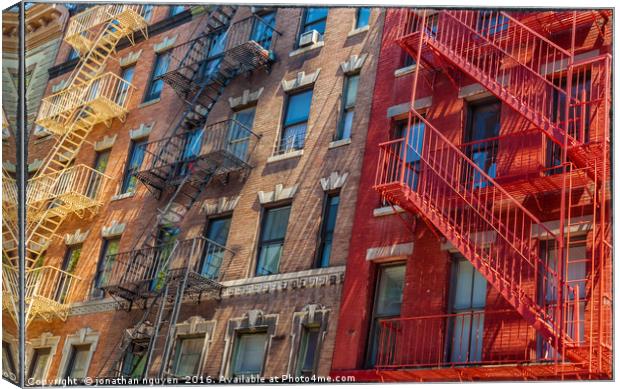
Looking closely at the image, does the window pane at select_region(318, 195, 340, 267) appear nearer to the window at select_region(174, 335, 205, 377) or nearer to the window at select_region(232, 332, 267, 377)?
the window at select_region(232, 332, 267, 377)

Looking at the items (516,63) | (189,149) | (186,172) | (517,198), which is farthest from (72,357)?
(516,63)

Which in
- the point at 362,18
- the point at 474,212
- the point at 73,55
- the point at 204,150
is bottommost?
the point at 474,212

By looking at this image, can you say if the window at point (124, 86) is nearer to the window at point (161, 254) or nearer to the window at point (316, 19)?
the window at point (161, 254)

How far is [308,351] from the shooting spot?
54.7 feet

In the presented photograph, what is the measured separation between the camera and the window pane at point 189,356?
1777 centimetres

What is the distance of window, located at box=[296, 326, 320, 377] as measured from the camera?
53.4ft

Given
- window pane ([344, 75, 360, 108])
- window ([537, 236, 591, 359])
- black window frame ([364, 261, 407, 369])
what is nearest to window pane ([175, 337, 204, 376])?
black window frame ([364, 261, 407, 369])

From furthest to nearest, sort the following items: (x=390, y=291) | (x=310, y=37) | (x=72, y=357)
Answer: (x=310, y=37)
(x=72, y=357)
(x=390, y=291)

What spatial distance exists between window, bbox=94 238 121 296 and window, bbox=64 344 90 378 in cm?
123

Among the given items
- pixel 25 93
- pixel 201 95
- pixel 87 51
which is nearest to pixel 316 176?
pixel 201 95

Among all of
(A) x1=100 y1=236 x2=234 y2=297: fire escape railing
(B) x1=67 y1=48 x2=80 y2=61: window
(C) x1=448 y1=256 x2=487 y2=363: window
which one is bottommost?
(C) x1=448 y1=256 x2=487 y2=363: window

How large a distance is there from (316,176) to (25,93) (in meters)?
6.14

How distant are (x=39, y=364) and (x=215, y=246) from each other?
4065mm

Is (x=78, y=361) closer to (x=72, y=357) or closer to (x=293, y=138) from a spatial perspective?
(x=72, y=357)
